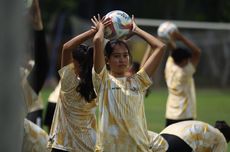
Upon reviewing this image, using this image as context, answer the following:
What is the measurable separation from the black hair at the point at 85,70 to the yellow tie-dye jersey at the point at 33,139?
596mm

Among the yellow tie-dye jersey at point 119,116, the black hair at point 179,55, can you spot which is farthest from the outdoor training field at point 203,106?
the yellow tie-dye jersey at point 119,116

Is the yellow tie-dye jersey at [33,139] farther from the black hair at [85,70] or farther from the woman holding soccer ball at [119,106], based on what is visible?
the woman holding soccer ball at [119,106]

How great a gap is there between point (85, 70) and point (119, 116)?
3.06 feet

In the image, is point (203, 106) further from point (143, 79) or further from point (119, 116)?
point (119, 116)

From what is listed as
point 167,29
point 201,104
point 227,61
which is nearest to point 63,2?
point 227,61

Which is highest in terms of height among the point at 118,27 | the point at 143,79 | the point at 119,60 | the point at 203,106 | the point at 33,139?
the point at 118,27

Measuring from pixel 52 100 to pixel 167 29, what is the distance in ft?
6.51

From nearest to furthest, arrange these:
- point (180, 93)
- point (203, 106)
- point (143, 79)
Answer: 1. point (143, 79)
2. point (180, 93)
3. point (203, 106)

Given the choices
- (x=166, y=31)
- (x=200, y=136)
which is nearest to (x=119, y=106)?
(x=200, y=136)

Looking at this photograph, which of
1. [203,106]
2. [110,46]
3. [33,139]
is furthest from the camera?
[203,106]

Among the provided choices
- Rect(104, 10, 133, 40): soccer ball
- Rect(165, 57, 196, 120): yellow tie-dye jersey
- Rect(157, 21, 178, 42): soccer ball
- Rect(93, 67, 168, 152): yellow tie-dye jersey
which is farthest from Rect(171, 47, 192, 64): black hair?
Rect(93, 67, 168, 152): yellow tie-dye jersey

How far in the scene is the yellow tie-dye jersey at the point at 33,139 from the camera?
5.16 meters

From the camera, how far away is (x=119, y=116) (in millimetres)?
4062

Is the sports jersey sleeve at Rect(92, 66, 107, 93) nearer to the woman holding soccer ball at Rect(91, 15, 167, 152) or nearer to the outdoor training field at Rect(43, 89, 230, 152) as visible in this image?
the woman holding soccer ball at Rect(91, 15, 167, 152)
